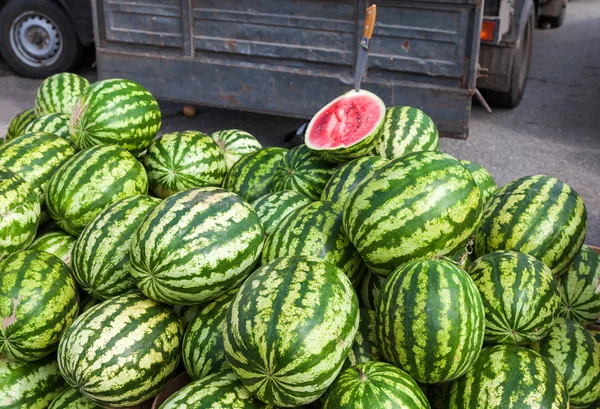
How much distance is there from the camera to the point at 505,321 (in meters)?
1.85

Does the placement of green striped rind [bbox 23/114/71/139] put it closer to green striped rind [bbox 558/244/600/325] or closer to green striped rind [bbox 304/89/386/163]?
green striped rind [bbox 304/89/386/163]

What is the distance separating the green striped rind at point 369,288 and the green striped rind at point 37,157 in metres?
1.35

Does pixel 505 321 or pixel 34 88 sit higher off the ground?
pixel 505 321

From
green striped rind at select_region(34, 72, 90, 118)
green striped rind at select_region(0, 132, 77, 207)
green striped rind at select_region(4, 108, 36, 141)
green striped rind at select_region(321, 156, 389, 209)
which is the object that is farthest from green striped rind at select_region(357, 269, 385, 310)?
green striped rind at select_region(4, 108, 36, 141)

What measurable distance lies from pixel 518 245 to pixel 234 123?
18.7 feet

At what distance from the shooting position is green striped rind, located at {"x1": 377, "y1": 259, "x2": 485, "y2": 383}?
166cm

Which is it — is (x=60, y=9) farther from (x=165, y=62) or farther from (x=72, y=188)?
(x=72, y=188)

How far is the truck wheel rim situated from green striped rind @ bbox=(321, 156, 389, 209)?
717cm

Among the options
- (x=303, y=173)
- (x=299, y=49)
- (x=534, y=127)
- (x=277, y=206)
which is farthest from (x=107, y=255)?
(x=534, y=127)

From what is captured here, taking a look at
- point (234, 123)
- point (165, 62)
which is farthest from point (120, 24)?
point (234, 123)

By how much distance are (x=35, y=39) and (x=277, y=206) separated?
24.5 feet

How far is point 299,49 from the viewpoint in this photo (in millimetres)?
5355

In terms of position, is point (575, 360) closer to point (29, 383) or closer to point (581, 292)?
point (581, 292)

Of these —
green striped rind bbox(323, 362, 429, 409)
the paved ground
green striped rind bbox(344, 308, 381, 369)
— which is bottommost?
the paved ground
